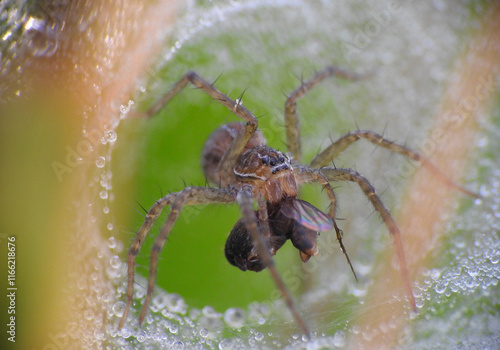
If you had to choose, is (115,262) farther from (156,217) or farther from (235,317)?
(235,317)

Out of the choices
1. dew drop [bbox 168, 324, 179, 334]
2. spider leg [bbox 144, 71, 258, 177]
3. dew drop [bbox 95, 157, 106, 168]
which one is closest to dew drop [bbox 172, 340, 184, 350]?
dew drop [bbox 168, 324, 179, 334]

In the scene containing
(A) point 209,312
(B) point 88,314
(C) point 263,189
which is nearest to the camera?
(B) point 88,314

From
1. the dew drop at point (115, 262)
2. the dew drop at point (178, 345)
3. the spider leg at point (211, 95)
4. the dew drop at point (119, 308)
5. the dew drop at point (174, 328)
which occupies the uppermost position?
the spider leg at point (211, 95)

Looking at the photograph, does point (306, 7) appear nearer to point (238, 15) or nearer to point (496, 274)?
point (238, 15)

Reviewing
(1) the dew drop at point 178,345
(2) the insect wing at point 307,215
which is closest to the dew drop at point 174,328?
(1) the dew drop at point 178,345

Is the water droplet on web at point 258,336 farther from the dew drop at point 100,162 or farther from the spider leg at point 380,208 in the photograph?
the dew drop at point 100,162

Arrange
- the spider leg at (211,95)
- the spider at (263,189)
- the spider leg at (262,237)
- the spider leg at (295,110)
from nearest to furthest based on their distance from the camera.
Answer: the spider leg at (262,237) < the spider at (263,189) < the spider leg at (211,95) < the spider leg at (295,110)

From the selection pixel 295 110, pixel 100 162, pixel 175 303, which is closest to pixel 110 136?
pixel 100 162
